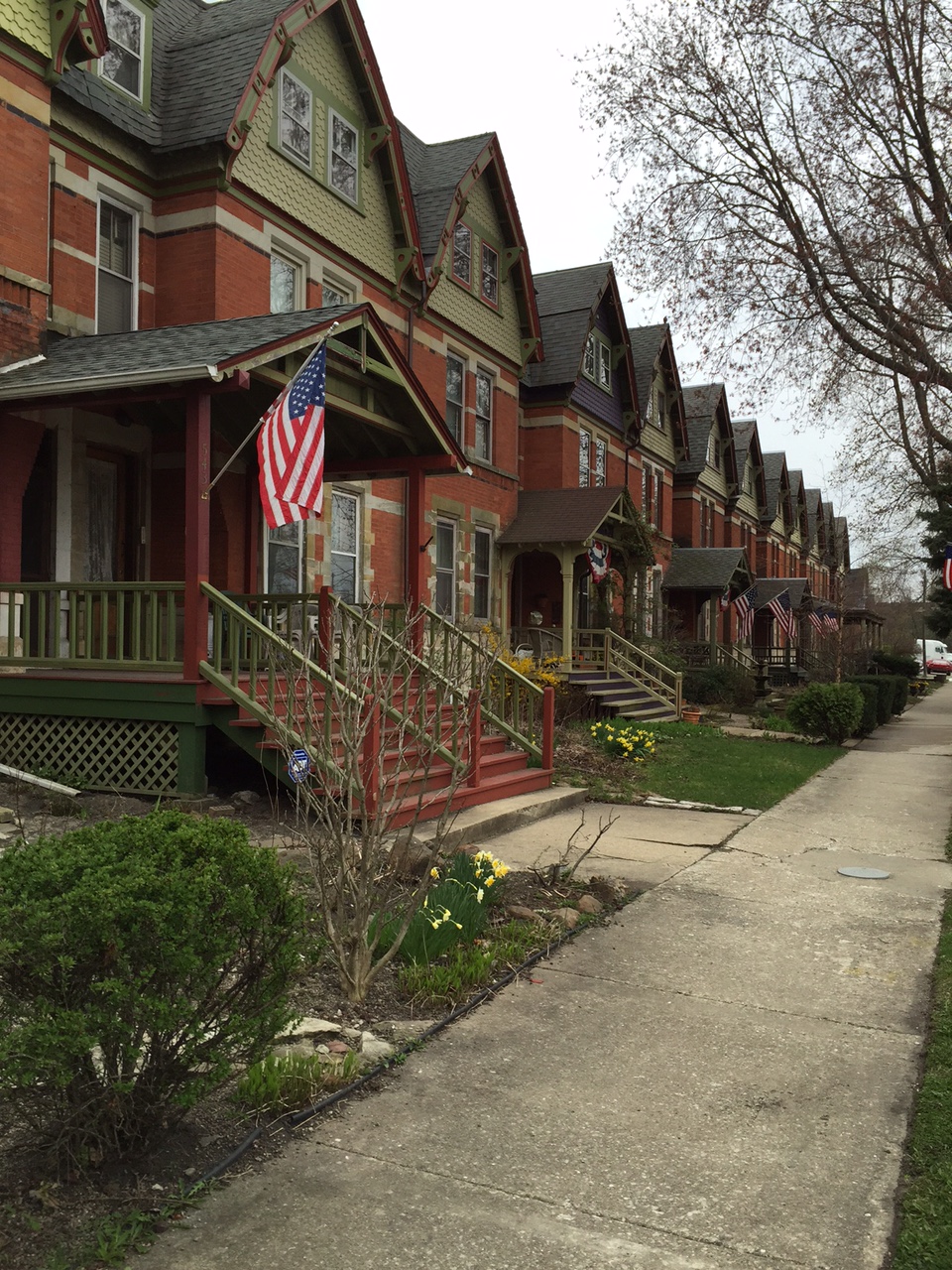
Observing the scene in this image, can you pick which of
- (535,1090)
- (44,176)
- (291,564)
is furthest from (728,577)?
(535,1090)

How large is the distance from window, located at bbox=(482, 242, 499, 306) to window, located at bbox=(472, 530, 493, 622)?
4.83 m

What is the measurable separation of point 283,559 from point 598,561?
9.97 m

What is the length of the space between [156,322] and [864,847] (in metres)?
10.3

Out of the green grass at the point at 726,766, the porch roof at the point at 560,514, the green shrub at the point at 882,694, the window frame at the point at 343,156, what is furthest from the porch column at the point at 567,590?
the window frame at the point at 343,156

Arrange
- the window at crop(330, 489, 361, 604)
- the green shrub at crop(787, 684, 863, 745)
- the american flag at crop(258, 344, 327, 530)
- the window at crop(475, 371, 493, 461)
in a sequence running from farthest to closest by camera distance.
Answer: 1. the window at crop(475, 371, 493, 461)
2. the green shrub at crop(787, 684, 863, 745)
3. the window at crop(330, 489, 361, 604)
4. the american flag at crop(258, 344, 327, 530)

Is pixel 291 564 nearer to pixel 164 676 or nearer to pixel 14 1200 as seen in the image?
pixel 164 676

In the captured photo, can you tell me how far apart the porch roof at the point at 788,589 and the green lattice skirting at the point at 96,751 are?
3545 cm

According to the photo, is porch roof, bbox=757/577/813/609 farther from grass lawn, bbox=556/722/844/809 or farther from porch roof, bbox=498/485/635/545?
grass lawn, bbox=556/722/844/809

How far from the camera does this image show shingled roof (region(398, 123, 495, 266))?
1891 centimetres

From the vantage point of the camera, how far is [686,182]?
66.7 ft

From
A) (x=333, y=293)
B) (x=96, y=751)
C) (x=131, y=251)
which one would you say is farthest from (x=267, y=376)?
(x=333, y=293)

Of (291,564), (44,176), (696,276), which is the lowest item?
(291,564)

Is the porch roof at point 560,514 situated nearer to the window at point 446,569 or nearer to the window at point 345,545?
the window at point 446,569

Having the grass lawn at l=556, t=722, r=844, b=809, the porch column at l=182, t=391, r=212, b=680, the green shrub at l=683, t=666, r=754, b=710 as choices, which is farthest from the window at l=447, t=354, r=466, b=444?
the green shrub at l=683, t=666, r=754, b=710
